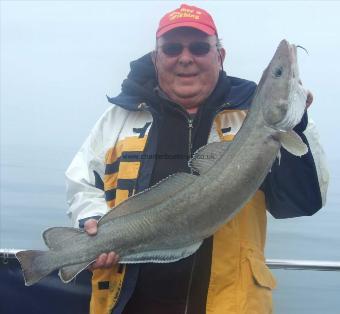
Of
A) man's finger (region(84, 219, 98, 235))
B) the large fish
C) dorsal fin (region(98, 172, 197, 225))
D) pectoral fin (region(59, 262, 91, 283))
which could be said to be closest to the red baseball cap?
the large fish

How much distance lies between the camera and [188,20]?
3.43m

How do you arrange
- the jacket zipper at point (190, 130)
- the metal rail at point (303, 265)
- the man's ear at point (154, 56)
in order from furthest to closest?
the metal rail at point (303, 265) → the man's ear at point (154, 56) → the jacket zipper at point (190, 130)

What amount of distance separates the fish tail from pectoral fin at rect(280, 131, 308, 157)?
1.26 metres

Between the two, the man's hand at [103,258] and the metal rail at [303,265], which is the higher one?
the man's hand at [103,258]

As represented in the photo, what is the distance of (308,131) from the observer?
10.1ft

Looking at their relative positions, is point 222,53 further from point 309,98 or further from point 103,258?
point 103,258

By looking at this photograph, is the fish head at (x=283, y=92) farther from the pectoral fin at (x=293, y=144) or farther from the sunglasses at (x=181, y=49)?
the sunglasses at (x=181, y=49)

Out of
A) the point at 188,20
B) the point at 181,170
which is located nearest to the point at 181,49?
the point at 188,20

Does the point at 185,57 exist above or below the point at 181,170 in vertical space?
above

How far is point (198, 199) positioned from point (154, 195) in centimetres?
22

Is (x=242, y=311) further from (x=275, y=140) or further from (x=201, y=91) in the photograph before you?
(x=201, y=91)

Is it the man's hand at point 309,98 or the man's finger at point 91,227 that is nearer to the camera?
the man's hand at point 309,98

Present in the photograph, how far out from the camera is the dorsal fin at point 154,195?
296cm

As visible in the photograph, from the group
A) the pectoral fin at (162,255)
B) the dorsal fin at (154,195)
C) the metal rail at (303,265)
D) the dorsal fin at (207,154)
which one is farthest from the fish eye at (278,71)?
the metal rail at (303,265)
